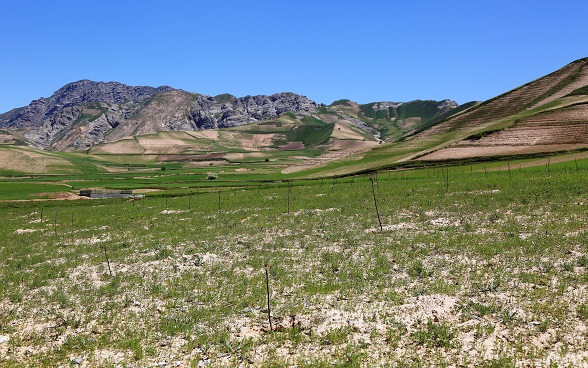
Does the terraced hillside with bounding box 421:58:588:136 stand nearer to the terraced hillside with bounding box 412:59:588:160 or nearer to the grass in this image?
the terraced hillside with bounding box 412:59:588:160

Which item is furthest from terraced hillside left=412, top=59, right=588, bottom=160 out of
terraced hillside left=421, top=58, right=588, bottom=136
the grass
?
the grass

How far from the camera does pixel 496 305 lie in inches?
741

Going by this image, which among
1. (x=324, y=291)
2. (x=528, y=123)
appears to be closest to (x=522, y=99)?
(x=528, y=123)

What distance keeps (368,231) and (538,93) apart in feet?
599

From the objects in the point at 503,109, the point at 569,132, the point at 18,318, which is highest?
the point at 503,109

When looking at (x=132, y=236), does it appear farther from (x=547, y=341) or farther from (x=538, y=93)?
(x=538, y=93)

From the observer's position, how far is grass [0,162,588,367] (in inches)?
653

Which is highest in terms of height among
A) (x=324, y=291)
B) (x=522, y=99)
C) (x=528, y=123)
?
(x=522, y=99)

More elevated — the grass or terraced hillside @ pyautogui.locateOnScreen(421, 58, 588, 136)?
terraced hillside @ pyautogui.locateOnScreen(421, 58, 588, 136)

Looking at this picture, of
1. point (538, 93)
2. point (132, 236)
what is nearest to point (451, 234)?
point (132, 236)

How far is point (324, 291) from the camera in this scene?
23281mm

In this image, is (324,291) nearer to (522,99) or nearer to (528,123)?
(528,123)

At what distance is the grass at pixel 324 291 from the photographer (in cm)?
1658

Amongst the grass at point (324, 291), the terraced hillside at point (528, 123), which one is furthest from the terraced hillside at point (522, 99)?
the grass at point (324, 291)
